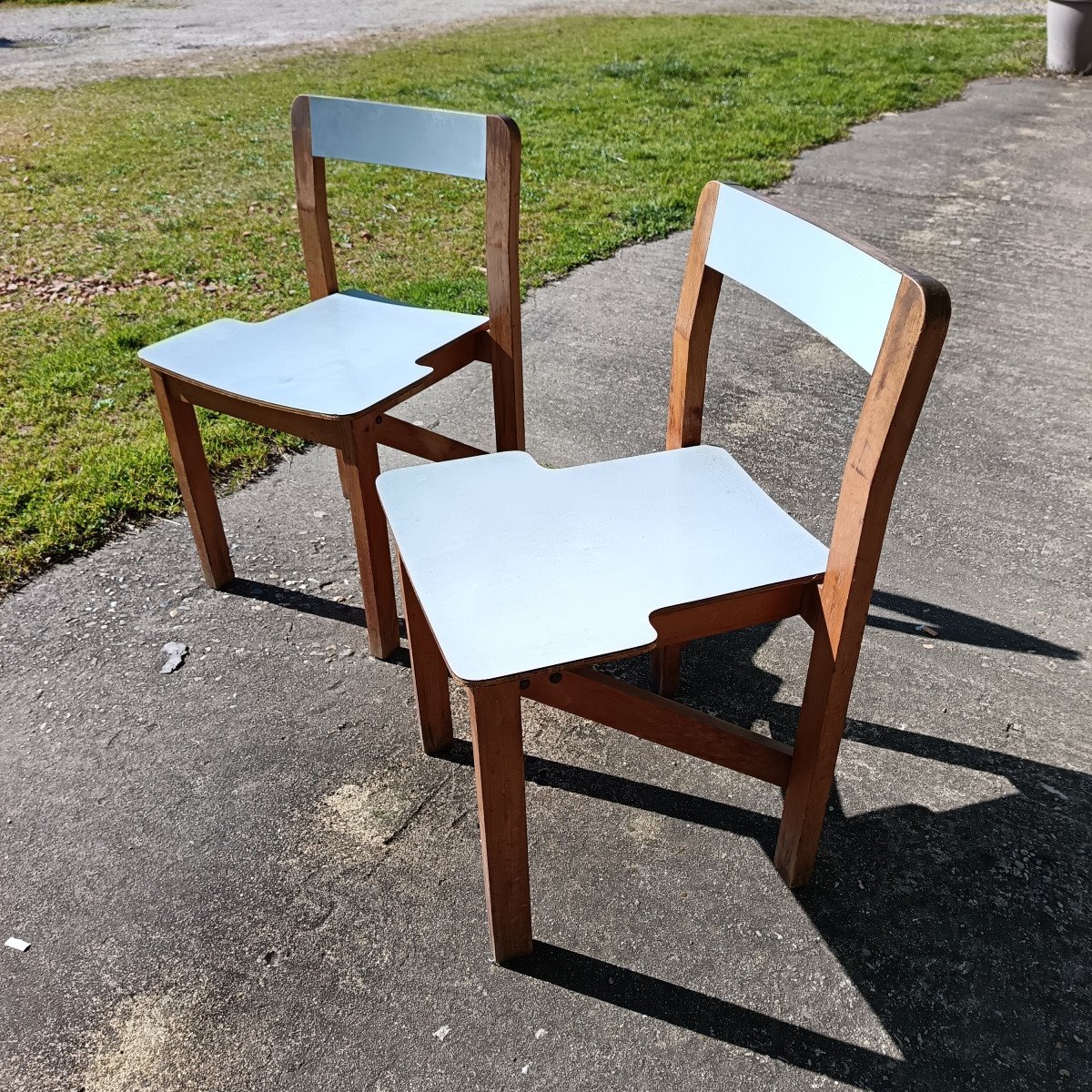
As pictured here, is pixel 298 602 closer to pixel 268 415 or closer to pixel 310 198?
pixel 268 415

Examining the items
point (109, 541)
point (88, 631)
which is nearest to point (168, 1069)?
point (88, 631)

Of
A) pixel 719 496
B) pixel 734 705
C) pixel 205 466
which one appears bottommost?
pixel 734 705

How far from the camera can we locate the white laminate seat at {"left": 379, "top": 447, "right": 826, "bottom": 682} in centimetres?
150

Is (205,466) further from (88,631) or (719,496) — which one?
(719,496)

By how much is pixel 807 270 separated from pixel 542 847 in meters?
1.20

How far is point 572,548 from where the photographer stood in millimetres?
1717

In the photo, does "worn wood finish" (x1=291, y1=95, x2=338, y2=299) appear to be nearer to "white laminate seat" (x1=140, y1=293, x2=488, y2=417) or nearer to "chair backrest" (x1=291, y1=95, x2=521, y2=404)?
"chair backrest" (x1=291, y1=95, x2=521, y2=404)

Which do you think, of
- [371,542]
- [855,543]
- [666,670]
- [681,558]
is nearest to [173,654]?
[371,542]

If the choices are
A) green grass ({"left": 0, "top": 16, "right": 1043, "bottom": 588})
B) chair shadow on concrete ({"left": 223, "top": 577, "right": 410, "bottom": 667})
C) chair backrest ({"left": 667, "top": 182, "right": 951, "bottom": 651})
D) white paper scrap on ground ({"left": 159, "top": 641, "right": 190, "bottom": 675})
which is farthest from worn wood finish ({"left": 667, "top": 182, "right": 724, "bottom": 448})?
green grass ({"left": 0, "top": 16, "right": 1043, "bottom": 588})

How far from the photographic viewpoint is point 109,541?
9.69 feet

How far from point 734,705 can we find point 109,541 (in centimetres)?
187

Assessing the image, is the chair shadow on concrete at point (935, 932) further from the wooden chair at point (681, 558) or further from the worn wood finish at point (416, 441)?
the worn wood finish at point (416, 441)

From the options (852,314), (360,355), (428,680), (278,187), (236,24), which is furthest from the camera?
(236,24)

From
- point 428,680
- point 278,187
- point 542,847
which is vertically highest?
point 428,680
